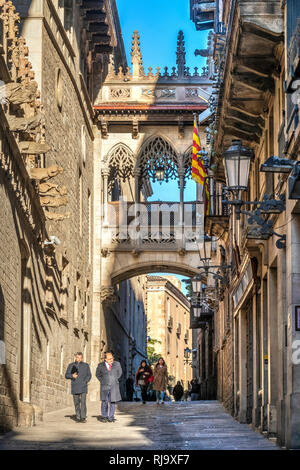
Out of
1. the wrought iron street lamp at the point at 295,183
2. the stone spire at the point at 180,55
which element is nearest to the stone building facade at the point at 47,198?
the stone spire at the point at 180,55

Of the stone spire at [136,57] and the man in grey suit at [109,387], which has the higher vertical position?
the stone spire at [136,57]

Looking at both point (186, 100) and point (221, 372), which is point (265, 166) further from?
point (186, 100)

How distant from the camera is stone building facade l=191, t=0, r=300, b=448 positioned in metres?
12.5

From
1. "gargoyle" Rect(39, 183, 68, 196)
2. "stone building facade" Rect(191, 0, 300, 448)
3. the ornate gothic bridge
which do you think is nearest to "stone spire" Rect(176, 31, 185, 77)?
the ornate gothic bridge

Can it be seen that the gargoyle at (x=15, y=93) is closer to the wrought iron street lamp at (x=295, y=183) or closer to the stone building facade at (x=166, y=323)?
the wrought iron street lamp at (x=295, y=183)

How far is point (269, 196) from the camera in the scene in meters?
12.8

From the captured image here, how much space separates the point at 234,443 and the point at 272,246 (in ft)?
9.91

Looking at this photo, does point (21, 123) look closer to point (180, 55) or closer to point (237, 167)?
point (237, 167)

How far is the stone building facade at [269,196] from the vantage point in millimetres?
12508

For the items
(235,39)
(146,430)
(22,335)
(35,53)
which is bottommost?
(146,430)

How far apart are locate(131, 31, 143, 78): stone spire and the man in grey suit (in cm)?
2020

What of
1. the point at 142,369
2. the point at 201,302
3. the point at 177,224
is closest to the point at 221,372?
the point at 142,369

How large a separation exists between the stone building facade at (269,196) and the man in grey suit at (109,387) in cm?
266

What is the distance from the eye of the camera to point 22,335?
21359mm
